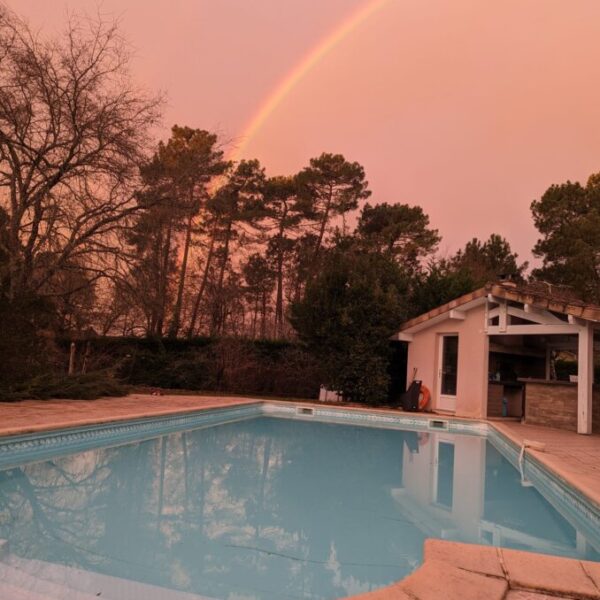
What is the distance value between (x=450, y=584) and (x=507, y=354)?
1307 cm

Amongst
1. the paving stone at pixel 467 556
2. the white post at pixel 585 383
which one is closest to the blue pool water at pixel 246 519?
the paving stone at pixel 467 556

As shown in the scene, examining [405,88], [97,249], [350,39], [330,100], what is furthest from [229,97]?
[97,249]

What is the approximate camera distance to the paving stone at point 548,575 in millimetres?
2939

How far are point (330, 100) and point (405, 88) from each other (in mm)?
2664

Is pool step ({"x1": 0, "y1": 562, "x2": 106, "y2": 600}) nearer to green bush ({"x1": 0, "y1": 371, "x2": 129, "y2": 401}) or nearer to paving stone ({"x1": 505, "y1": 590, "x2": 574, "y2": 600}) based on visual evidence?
paving stone ({"x1": 505, "y1": 590, "x2": 574, "y2": 600})

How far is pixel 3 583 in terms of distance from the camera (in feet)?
9.08

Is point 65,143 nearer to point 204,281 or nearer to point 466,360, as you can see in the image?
point 466,360

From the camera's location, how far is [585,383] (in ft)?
35.8

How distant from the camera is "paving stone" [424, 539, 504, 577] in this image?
3.16m

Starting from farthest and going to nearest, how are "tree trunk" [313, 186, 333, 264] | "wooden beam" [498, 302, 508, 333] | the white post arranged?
"tree trunk" [313, 186, 333, 264] < "wooden beam" [498, 302, 508, 333] < the white post

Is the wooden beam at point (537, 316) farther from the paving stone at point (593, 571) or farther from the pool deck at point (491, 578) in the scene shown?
the pool deck at point (491, 578)

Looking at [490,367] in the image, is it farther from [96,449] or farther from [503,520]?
[96,449]

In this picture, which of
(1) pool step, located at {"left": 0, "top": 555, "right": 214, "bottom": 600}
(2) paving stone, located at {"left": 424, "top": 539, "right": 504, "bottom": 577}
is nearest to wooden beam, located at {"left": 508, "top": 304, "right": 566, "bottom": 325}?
(2) paving stone, located at {"left": 424, "top": 539, "right": 504, "bottom": 577}

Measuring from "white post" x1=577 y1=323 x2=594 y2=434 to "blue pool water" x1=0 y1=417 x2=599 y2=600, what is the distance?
11.4 feet
